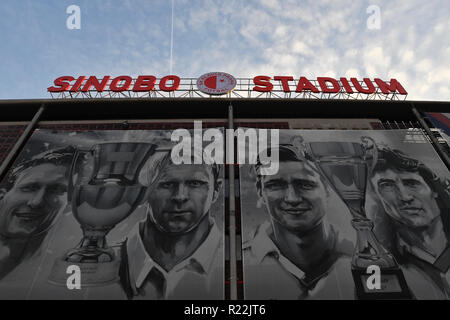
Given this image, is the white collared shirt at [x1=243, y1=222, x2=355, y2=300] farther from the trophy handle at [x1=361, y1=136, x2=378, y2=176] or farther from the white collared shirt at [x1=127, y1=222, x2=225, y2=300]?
the trophy handle at [x1=361, y1=136, x2=378, y2=176]

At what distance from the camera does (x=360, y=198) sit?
43.0ft

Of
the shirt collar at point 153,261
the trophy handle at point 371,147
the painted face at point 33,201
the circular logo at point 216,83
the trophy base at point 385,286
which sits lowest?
the trophy base at point 385,286

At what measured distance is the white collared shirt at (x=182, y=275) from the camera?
10406mm

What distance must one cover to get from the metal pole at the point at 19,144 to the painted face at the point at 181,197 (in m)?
7.64

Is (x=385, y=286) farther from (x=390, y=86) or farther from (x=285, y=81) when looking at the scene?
(x=390, y=86)

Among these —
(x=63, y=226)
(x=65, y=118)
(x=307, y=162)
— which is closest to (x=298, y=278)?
(x=307, y=162)

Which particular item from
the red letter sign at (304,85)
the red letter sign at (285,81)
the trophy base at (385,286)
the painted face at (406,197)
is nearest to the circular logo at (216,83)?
the red letter sign at (285,81)

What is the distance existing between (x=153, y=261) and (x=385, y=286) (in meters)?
8.55

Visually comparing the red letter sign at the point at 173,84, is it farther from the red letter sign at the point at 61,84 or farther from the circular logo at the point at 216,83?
the red letter sign at the point at 61,84

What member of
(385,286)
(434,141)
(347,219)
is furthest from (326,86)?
(385,286)
